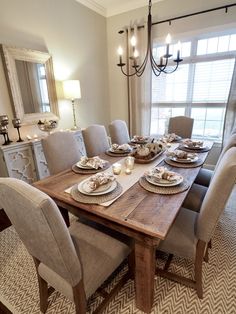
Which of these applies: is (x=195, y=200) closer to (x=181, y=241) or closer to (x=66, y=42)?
(x=181, y=241)

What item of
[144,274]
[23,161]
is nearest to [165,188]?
[144,274]

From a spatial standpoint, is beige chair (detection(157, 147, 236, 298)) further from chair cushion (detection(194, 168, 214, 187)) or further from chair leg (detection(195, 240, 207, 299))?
chair cushion (detection(194, 168, 214, 187))

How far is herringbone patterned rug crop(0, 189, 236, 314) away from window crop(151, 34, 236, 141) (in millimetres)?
2267

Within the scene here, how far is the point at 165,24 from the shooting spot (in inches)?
124

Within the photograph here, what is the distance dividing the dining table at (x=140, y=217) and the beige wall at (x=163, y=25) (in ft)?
9.10

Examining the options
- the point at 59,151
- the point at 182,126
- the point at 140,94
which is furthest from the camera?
the point at 140,94

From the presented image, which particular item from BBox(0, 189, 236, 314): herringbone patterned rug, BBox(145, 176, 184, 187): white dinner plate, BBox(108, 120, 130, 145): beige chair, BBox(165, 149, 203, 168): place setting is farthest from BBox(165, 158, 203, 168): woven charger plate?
BBox(108, 120, 130, 145): beige chair

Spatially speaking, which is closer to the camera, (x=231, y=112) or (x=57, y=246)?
(x=57, y=246)

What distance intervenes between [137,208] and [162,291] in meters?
0.74

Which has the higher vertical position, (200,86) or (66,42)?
(66,42)

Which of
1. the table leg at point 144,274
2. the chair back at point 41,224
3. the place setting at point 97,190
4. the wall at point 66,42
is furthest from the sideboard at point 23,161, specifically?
the table leg at point 144,274

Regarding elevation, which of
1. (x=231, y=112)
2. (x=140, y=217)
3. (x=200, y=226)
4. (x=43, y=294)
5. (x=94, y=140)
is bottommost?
(x=43, y=294)

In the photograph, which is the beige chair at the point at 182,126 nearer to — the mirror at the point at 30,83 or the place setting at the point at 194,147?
the place setting at the point at 194,147

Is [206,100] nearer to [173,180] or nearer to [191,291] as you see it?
[173,180]
